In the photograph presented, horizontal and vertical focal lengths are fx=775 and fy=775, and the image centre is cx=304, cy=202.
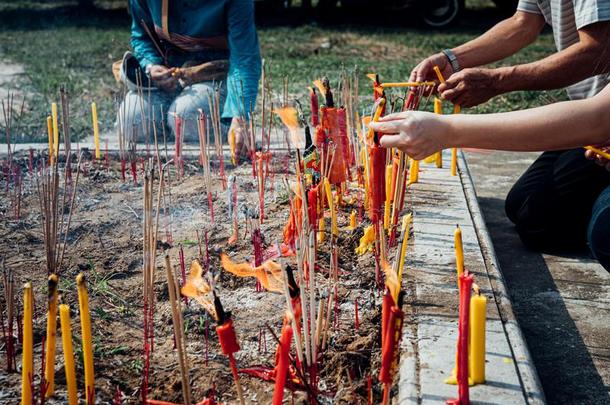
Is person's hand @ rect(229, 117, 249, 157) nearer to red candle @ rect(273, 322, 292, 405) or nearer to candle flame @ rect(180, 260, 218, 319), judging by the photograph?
candle flame @ rect(180, 260, 218, 319)

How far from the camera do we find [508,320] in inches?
95.2

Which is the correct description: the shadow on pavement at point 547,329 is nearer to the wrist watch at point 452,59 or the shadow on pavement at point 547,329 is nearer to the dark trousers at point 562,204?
the dark trousers at point 562,204

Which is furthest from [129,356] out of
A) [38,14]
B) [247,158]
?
[38,14]

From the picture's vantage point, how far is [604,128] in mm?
2250

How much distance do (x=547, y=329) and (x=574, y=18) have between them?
1.39 m

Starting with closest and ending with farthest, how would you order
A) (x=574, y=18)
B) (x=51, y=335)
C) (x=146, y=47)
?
(x=51, y=335), (x=574, y=18), (x=146, y=47)

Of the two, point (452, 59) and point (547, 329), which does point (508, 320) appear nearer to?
point (547, 329)

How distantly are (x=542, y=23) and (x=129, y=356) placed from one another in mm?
2665

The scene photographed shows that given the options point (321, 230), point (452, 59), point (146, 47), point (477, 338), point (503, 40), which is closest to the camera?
point (477, 338)

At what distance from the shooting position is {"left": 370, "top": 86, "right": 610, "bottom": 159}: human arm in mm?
2182

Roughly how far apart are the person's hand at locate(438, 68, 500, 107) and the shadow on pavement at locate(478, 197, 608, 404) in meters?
0.79

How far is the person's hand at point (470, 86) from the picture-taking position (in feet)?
10.3

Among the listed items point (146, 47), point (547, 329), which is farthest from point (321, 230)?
point (146, 47)

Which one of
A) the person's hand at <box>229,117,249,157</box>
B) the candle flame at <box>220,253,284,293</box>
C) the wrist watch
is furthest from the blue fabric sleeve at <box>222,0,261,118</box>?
the candle flame at <box>220,253,284,293</box>
